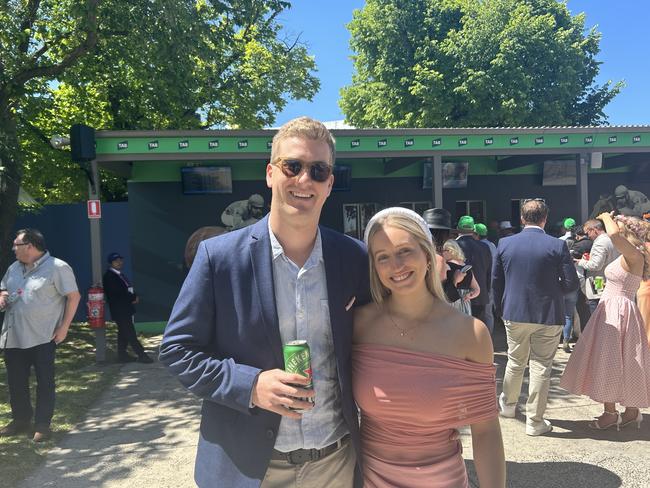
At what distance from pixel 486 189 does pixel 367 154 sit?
224 inches

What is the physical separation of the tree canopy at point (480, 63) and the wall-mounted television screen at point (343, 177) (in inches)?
334

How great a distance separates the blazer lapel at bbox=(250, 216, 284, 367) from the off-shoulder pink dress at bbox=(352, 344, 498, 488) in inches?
14.6

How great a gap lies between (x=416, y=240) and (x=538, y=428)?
11.5ft

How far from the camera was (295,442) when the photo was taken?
1671 mm

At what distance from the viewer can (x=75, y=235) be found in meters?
11.9

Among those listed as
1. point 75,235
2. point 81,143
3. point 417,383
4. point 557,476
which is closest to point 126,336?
point 81,143

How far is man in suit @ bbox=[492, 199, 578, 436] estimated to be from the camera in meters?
4.41

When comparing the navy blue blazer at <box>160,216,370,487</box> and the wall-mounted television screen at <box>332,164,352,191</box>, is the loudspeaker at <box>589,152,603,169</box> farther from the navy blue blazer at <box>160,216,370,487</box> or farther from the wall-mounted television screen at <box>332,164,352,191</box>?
the navy blue blazer at <box>160,216,370,487</box>

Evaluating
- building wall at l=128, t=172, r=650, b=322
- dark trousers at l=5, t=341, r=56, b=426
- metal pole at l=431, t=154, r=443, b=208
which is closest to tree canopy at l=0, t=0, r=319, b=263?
building wall at l=128, t=172, r=650, b=322

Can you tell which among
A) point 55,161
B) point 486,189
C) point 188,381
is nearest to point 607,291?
point 188,381

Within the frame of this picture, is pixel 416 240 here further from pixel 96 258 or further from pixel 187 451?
pixel 96 258

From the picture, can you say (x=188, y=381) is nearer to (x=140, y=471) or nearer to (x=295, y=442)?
(x=295, y=442)

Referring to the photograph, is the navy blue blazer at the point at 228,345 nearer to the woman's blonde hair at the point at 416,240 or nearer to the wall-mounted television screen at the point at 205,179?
the woman's blonde hair at the point at 416,240

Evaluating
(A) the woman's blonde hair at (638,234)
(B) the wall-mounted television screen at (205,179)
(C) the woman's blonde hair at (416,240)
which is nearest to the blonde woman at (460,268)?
(A) the woman's blonde hair at (638,234)
